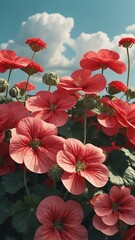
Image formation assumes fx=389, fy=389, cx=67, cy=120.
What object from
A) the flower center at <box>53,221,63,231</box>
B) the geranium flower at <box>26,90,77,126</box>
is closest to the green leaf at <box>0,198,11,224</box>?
the flower center at <box>53,221,63,231</box>

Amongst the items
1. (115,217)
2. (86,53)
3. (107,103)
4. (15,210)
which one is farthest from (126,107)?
(15,210)

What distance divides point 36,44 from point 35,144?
1.63 ft

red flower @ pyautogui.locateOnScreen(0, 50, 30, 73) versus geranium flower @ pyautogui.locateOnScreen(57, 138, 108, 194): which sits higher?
red flower @ pyautogui.locateOnScreen(0, 50, 30, 73)

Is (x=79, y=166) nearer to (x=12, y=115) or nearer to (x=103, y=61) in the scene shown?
(x=12, y=115)

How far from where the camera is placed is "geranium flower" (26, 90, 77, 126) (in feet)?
3.48

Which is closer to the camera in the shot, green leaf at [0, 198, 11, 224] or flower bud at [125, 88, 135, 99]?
green leaf at [0, 198, 11, 224]

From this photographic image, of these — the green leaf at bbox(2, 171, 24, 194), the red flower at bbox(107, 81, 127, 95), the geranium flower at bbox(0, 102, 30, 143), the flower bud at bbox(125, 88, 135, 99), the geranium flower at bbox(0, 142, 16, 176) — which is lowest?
the green leaf at bbox(2, 171, 24, 194)

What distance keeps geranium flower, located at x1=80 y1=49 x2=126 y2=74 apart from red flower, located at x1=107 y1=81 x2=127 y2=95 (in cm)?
4

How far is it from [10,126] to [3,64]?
22 centimetres

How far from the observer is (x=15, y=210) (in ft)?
3.11

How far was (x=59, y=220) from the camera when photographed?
0.94 metres

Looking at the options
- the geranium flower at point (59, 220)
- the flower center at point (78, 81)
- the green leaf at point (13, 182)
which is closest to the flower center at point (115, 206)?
the geranium flower at point (59, 220)

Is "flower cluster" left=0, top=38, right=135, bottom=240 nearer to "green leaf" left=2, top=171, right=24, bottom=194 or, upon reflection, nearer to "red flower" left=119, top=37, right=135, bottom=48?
"green leaf" left=2, top=171, right=24, bottom=194

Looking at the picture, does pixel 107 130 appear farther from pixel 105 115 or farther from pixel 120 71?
pixel 120 71
